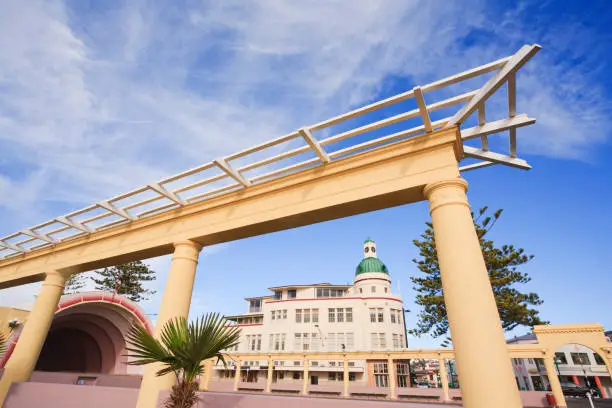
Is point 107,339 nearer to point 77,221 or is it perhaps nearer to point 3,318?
point 3,318

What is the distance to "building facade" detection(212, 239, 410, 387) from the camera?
97.5 ft

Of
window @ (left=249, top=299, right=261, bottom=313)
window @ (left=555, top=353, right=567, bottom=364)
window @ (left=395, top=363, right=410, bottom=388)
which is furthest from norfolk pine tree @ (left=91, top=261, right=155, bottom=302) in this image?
window @ (left=555, top=353, right=567, bottom=364)

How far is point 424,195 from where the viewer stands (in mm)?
4504

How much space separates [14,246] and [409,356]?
1753 cm

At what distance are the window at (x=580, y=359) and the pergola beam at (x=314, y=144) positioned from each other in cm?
4638

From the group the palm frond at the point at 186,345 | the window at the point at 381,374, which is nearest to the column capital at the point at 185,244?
the palm frond at the point at 186,345

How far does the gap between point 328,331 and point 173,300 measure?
2923 cm

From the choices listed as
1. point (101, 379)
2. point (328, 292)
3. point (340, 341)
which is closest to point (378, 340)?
point (340, 341)

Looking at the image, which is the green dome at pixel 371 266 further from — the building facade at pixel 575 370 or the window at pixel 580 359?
the window at pixel 580 359

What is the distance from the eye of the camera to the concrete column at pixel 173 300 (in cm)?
500

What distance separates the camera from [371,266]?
37.8 metres

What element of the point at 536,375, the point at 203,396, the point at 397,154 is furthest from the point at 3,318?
the point at 536,375

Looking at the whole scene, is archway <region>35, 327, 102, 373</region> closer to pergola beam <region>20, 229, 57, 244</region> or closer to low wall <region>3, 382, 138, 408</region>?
low wall <region>3, 382, 138, 408</region>

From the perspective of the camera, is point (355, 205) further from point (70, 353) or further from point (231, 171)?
point (70, 353)
